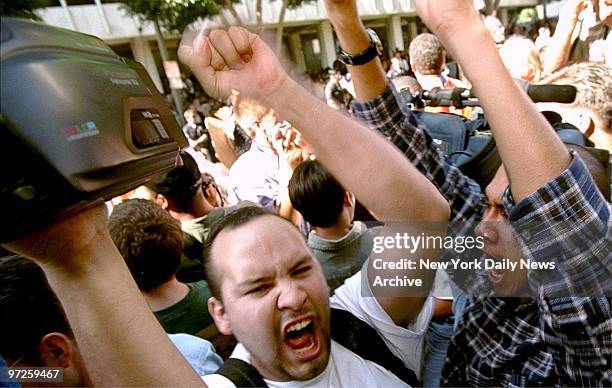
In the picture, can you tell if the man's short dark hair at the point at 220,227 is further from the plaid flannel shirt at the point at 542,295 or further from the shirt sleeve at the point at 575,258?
the shirt sleeve at the point at 575,258

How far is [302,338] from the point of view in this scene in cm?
73

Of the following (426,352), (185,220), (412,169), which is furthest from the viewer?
(185,220)

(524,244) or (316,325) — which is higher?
(524,244)

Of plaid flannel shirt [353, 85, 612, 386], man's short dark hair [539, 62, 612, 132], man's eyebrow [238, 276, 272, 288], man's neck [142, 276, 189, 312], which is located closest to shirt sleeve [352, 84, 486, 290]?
plaid flannel shirt [353, 85, 612, 386]

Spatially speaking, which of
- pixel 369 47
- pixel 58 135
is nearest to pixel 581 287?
pixel 369 47

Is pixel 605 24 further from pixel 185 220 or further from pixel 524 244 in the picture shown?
pixel 185 220

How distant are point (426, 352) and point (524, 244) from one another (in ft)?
1.26

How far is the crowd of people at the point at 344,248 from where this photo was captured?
0.50 m

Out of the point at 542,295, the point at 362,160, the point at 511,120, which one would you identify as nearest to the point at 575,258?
the point at 542,295

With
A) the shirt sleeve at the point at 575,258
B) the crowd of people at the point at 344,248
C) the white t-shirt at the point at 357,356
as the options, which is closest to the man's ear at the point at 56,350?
the crowd of people at the point at 344,248

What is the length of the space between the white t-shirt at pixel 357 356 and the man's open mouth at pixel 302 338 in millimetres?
39

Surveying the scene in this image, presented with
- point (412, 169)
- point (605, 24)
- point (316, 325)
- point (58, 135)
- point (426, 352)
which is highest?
point (58, 135)

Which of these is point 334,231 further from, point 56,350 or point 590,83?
point 590,83

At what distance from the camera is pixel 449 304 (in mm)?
896
